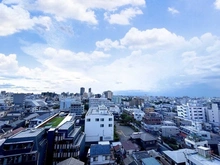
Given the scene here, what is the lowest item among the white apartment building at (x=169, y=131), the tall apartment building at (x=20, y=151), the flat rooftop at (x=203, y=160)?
the white apartment building at (x=169, y=131)

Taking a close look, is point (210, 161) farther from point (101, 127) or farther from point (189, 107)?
point (189, 107)

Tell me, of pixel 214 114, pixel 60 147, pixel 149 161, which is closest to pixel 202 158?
pixel 149 161

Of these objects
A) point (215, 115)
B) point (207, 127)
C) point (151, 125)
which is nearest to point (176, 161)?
point (151, 125)

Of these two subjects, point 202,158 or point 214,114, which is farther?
point 214,114

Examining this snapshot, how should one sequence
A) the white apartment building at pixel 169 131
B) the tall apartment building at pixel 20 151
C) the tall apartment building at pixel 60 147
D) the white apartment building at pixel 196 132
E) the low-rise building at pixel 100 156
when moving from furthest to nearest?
the white apartment building at pixel 169 131
the white apartment building at pixel 196 132
the low-rise building at pixel 100 156
the tall apartment building at pixel 60 147
the tall apartment building at pixel 20 151

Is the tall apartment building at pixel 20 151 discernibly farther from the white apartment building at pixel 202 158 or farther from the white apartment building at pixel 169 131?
the white apartment building at pixel 169 131

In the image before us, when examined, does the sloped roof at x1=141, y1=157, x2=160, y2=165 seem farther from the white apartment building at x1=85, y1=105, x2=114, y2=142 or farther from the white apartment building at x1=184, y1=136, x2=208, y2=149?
the white apartment building at x1=85, y1=105, x2=114, y2=142

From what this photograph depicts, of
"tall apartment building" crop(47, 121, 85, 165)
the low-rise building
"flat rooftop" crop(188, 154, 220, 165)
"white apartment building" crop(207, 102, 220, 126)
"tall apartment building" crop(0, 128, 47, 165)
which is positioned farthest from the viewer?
"white apartment building" crop(207, 102, 220, 126)

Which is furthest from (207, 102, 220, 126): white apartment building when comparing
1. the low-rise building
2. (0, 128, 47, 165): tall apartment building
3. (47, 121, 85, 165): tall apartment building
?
(0, 128, 47, 165): tall apartment building

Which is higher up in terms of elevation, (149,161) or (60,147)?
(60,147)

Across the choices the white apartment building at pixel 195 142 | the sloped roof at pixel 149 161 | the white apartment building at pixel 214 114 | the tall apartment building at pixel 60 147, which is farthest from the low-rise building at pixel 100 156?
the white apartment building at pixel 214 114

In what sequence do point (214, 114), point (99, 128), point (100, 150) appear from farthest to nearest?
point (214, 114)
point (99, 128)
point (100, 150)

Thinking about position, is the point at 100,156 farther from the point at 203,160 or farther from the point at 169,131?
the point at 169,131
